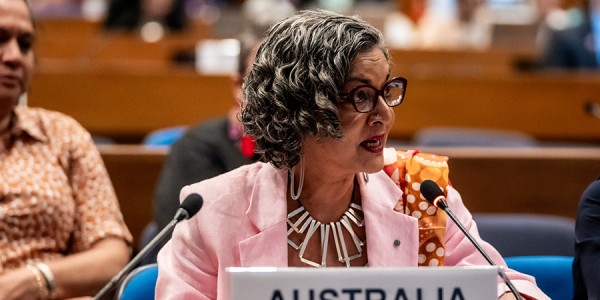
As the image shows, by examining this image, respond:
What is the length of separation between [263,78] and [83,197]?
805 mm

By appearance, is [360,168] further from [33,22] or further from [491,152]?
[491,152]

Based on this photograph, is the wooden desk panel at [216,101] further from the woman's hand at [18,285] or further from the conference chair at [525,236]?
the woman's hand at [18,285]

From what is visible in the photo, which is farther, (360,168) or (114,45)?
(114,45)

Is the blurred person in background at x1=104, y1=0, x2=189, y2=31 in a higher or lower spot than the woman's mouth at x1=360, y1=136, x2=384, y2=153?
A: lower

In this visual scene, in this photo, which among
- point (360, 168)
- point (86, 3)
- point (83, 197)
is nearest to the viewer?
point (360, 168)

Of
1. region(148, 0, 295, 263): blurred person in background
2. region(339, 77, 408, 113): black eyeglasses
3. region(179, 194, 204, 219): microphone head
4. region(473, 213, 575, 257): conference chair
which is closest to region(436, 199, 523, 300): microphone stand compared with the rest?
region(339, 77, 408, 113): black eyeglasses

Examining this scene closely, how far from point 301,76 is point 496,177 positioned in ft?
7.57

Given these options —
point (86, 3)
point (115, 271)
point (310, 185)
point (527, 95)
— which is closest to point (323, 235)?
point (310, 185)

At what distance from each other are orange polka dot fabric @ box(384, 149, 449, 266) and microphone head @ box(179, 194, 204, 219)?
1.60 feet

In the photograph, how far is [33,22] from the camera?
2.75m

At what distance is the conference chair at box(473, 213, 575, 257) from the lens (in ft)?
9.36

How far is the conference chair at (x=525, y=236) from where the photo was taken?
2854 mm

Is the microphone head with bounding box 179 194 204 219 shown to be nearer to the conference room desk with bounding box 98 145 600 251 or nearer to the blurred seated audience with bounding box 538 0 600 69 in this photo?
the conference room desk with bounding box 98 145 600 251

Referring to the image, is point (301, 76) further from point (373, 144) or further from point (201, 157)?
point (201, 157)
